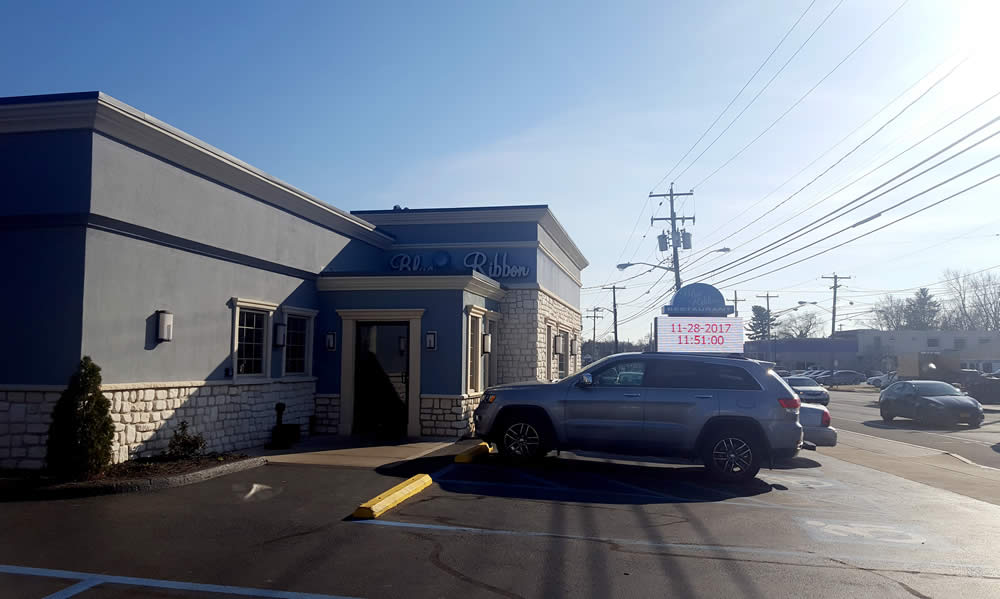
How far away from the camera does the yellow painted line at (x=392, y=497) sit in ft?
23.9

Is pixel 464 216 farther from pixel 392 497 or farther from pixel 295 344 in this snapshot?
pixel 392 497

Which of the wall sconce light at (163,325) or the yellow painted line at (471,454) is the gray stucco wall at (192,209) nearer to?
the wall sconce light at (163,325)

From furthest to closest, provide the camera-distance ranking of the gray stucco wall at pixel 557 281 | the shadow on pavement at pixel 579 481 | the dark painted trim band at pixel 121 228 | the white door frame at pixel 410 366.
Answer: the gray stucco wall at pixel 557 281, the white door frame at pixel 410 366, the dark painted trim band at pixel 121 228, the shadow on pavement at pixel 579 481

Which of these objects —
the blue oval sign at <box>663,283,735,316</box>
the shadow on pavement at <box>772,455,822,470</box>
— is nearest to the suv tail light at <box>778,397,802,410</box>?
the shadow on pavement at <box>772,455,822,470</box>

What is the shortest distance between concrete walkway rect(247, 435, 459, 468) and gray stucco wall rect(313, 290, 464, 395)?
3.94ft

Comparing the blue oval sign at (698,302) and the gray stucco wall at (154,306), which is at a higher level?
the blue oval sign at (698,302)

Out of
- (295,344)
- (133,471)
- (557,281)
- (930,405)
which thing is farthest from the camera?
(557,281)

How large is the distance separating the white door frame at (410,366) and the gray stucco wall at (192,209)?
1672 mm

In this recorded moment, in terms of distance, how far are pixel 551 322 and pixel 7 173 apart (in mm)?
14731

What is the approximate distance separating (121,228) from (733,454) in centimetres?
927

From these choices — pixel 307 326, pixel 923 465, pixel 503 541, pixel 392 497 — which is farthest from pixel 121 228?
pixel 923 465

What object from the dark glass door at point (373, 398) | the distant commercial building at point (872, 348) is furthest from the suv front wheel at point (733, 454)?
the distant commercial building at point (872, 348)

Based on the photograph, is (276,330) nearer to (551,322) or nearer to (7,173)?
(7,173)

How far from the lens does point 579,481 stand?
9789mm
